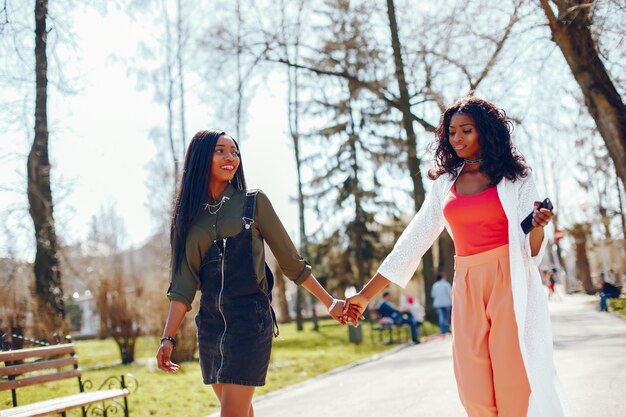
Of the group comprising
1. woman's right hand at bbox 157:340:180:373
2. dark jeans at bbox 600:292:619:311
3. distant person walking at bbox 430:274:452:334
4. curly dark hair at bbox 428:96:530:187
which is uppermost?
curly dark hair at bbox 428:96:530:187

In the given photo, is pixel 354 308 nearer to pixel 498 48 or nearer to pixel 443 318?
pixel 498 48

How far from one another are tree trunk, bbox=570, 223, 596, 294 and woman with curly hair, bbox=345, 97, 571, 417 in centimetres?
3625

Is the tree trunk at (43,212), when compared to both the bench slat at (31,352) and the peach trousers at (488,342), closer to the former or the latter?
the bench slat at (31,352)

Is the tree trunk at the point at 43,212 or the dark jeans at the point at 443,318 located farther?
the dark jeans at the point at 443,318

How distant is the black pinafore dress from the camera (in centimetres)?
369

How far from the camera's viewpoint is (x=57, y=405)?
632cm

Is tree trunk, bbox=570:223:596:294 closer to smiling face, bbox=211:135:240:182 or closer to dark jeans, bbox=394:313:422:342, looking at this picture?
dark jeans, bbox=394:313:422:342

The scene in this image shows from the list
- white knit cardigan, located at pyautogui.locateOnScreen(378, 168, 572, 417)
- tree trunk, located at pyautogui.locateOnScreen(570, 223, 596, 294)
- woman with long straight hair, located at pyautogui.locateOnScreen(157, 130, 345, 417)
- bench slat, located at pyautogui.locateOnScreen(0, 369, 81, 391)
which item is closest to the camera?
white knit cardigan, located at pyautogui.locateOnScreen(378, 168, 572, 417)

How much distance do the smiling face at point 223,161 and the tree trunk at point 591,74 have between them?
998 cm

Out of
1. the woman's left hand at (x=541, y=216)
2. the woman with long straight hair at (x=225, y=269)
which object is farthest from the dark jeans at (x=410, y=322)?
the woman's left hand at (x=541, y=216)

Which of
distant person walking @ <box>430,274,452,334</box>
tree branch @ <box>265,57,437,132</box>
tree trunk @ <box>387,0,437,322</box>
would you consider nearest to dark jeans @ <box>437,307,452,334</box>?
distant person walking @ <box>430,274,452,334</box>

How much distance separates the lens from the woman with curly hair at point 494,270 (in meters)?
3.63

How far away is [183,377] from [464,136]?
935 centimetres

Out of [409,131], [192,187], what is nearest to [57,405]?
[192,187]
